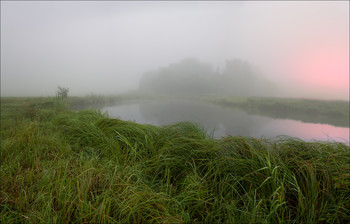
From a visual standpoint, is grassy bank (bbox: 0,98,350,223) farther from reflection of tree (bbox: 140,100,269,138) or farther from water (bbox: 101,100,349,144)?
reflection of tree (bbox: 140,100,269,138)

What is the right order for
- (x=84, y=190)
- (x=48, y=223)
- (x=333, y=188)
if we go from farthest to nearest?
(x=333, y=188) < (x=84, y=190) < (x=48, y=223)

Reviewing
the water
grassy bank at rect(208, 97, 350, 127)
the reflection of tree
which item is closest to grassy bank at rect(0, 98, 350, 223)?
the water

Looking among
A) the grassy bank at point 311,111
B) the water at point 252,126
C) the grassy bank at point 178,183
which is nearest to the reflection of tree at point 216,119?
the water at point 252,126

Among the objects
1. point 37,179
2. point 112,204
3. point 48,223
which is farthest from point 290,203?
point 37,179

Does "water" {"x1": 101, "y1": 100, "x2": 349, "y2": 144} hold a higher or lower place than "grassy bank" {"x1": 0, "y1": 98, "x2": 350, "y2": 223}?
lower

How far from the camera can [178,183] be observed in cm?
174

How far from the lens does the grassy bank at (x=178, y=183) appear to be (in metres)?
1.19

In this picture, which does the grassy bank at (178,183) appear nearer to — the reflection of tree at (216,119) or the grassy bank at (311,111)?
the reflection of tree at (216,119)

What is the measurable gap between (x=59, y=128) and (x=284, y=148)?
4.78 m

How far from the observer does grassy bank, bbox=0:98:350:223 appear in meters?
1.19

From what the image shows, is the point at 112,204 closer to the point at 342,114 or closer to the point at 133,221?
the point at 133,221

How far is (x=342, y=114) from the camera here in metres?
14.0

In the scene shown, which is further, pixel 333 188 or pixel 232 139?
pixel 232 139

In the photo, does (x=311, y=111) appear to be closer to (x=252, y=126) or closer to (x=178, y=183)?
(x=252, y=126)
